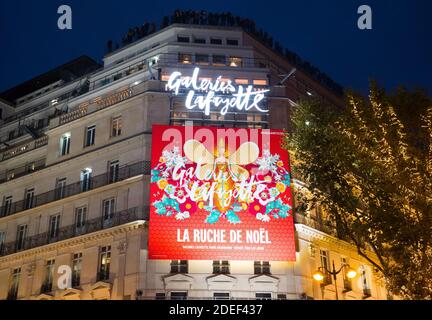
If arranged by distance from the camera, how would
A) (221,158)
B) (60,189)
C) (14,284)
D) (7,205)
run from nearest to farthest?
(221,158), (14,284), (60,189), (7,205)

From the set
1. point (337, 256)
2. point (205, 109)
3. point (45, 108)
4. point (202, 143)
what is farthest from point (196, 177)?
point (45, 108)

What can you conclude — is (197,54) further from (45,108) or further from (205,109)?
(45,108)

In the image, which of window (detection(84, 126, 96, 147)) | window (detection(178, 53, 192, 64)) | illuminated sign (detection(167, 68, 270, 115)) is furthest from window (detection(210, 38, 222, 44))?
window (detection(84, 126, 96, 147))

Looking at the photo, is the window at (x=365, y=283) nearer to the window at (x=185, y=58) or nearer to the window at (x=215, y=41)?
the window at (x=185, y=58)

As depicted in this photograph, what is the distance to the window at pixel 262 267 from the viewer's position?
27406 millimetres

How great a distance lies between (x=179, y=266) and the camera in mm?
27156

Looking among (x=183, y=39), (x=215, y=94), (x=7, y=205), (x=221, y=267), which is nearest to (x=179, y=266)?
(x=221, y=267)

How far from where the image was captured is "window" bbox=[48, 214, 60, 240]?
31.8 m

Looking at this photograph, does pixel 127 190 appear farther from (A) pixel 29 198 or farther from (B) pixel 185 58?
(B) pixel 185 58

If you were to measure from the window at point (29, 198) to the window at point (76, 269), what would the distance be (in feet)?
20.2

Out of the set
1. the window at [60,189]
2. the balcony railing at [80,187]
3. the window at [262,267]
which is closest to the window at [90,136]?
the balcony railing at [80,187]

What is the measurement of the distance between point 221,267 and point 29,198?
577 inches

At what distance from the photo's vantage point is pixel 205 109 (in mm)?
30156

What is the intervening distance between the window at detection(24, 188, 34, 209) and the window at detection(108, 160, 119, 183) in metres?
Result: 6.66
